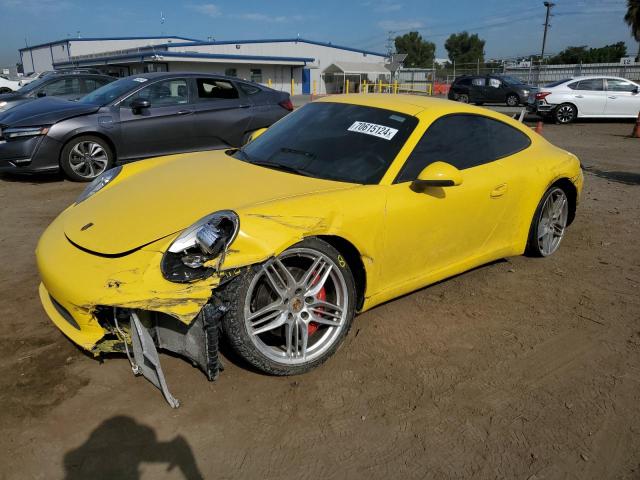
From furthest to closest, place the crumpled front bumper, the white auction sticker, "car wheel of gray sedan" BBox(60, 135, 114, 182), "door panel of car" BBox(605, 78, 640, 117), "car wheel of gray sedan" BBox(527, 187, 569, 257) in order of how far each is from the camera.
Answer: "door panel of car" BBox(605, 78, 640, 117) < "car wheel of gray sedan" BBox(60, 135, 114, 182) < "car wheel of gray sedan" BBox(527, 187, 569, 257) < the white auction sticker < the crumpled front bumper

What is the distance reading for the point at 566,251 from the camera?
188 inches

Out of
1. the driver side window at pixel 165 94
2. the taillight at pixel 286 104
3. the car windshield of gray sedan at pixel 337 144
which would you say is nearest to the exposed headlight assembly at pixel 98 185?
the car windshield of gray sedan at pixel 337 144

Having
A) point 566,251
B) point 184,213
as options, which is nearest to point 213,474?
point 184,213

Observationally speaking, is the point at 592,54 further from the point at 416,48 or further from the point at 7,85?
the point at 7,85

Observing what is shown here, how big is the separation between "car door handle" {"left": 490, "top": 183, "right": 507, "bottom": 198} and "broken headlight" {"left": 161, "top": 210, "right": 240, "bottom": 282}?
6.47 ft

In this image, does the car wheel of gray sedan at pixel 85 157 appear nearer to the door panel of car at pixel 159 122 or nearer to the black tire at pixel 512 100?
the door panel of car at pixel 159 122

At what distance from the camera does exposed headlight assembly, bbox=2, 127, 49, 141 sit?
6809 millimetres

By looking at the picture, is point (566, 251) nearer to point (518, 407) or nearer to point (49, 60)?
point (518, 407)

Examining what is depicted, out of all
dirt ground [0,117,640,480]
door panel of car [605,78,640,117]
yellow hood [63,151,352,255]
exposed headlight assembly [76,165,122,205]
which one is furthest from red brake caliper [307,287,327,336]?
door panel of car [605,78,640,117]

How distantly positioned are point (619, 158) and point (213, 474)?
10509 mm

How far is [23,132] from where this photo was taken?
683cm

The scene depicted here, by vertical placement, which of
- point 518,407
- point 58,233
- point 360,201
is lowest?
point 518,407

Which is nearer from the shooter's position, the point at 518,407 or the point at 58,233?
the point at 518,407

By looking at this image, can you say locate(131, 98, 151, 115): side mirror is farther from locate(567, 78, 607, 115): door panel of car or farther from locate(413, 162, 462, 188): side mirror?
locate(567, 78, 607, 115): door panel of car
